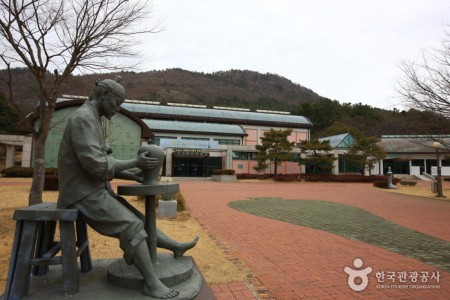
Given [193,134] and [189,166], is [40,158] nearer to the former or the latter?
[189,166]

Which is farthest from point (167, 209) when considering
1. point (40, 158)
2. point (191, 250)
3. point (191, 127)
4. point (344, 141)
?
point (344, 141)

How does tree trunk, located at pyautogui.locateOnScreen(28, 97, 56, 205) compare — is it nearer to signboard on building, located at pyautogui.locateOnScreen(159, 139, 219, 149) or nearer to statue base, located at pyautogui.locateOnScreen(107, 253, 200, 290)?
statue base, located at pyautogui.locateOnScreen(107, 253, 200, 290)

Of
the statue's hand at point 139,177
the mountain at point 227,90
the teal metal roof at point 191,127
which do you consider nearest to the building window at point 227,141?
the teal metal roof at point 191,127

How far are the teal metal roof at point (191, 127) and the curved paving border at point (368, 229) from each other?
29.8 meters

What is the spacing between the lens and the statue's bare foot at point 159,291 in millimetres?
2447

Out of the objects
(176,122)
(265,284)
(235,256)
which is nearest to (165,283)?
(265,284)

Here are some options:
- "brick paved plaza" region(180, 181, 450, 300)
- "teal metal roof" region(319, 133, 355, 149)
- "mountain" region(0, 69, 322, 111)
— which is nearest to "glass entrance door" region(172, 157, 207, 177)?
"teal metal roof" region(319, 133, 355, 149)

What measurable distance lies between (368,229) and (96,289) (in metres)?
7.57

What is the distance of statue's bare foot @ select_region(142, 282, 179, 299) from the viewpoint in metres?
2.45

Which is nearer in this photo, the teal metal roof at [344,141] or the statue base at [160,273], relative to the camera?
the statue base at [160,273]

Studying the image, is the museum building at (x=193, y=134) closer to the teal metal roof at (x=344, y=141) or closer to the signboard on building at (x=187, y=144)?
the signboard on building at (x=187, y=144)

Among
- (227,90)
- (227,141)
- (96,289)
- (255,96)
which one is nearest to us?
(96,289)

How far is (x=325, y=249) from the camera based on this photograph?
5941 millimetres

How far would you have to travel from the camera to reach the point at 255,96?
102 metres
